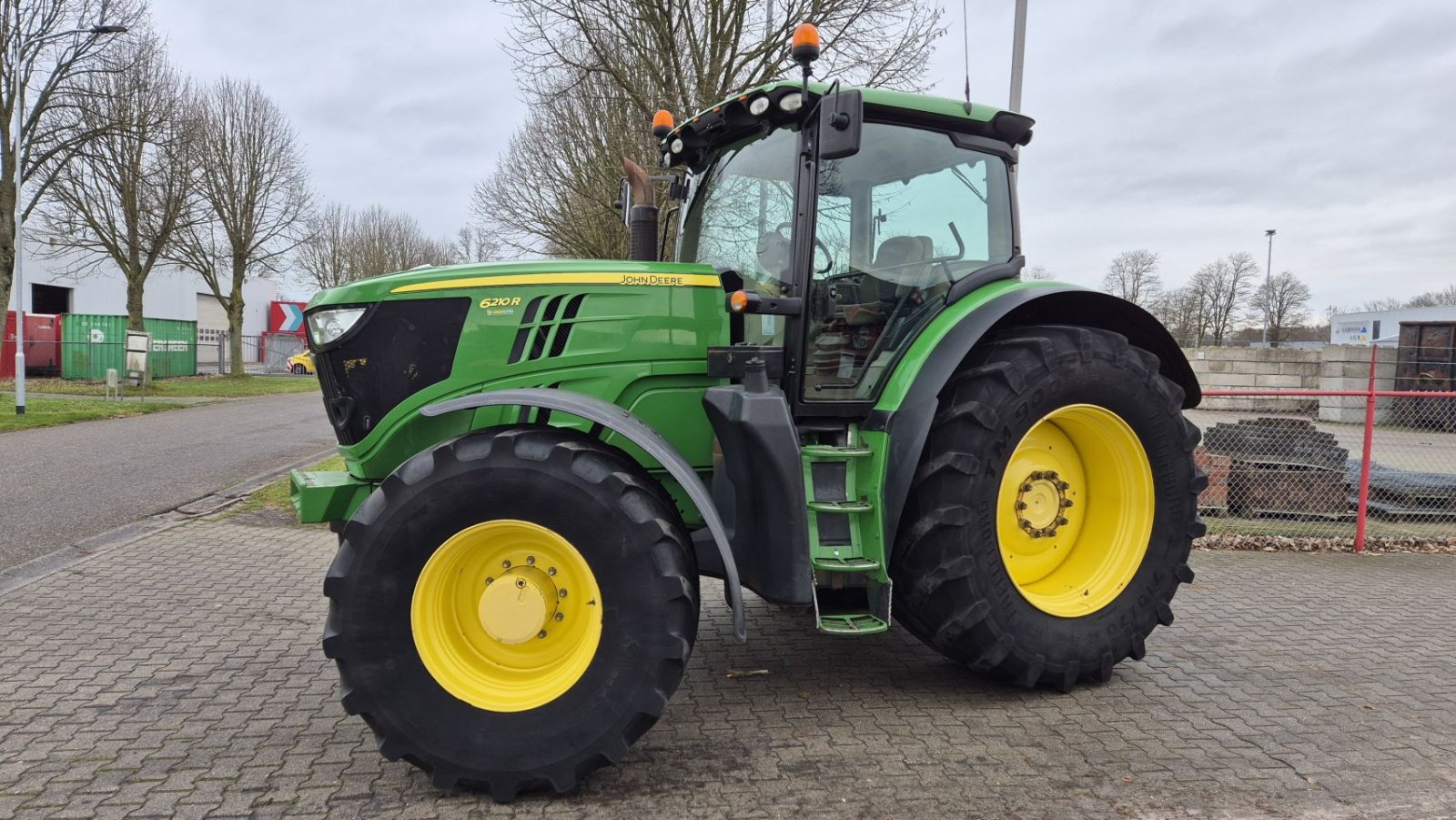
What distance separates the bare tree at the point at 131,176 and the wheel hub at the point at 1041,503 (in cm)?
1993

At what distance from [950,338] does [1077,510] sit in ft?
3.44

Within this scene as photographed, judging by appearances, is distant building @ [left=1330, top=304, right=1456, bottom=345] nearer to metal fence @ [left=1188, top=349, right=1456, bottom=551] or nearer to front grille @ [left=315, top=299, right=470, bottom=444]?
metal fence @ [left=1188, top=349, right=1456, bottom=551]

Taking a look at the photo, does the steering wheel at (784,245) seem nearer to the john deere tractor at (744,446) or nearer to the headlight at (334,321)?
the john deere tractor at (744,446)

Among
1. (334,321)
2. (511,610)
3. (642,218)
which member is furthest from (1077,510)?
(334,321)

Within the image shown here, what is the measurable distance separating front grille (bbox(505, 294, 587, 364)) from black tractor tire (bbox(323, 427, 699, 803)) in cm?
53

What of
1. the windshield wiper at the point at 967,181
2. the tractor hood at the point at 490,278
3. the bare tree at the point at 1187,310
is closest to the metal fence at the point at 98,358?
the tractor hood at the point at 490,278

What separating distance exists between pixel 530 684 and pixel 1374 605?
16.4 feet

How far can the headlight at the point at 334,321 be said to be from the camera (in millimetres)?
3164

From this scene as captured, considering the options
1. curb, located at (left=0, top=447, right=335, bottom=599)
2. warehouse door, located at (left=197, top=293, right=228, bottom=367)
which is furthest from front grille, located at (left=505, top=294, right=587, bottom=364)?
warehouse door, located at (left=197, top=293, right=228, bottom=367)

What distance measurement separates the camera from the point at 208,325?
4222 centimetres

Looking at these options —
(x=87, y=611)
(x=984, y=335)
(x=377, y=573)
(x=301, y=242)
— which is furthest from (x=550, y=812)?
(x=301, y=242)

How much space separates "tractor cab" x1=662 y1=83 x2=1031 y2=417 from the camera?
132 inches

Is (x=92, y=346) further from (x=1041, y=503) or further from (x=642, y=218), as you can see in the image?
(x=1041, y=503)

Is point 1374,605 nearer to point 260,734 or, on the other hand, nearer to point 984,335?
point 984,335
